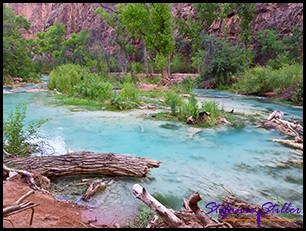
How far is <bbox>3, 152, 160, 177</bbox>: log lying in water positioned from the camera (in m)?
4.11

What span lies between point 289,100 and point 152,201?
42.3 ft

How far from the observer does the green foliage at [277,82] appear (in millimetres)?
13281

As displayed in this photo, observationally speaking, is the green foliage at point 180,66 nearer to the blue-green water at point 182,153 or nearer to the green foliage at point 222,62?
the green foliage at point 222,62

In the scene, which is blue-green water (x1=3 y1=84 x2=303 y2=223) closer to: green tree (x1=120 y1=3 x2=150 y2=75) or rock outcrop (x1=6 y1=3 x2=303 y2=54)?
green tree (x1=120 y1=3 x2=150 y2=75)

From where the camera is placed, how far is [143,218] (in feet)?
10.1

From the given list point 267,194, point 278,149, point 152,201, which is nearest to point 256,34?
point 278,149

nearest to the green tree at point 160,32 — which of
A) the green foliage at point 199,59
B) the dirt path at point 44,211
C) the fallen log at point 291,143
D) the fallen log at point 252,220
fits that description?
the green foliage at point 199,59

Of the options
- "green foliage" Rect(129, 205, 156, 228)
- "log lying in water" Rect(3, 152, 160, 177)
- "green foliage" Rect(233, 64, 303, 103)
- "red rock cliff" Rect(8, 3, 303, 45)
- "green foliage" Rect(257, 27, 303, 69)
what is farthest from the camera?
"red rock cliff" Rect(8, 3, 303, 45)

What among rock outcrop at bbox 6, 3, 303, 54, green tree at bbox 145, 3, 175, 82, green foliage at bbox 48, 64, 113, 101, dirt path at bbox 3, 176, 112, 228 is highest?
rock outcrop at bbox 6, 3, 303, 54

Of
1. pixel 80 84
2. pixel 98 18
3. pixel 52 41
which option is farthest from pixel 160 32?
pixel 98 18

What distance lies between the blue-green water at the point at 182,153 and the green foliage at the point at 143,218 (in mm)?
157

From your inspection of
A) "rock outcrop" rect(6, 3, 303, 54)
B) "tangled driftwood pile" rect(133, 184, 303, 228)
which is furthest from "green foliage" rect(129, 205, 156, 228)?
"rock outcrop" rect(6, 3, 303, 54)

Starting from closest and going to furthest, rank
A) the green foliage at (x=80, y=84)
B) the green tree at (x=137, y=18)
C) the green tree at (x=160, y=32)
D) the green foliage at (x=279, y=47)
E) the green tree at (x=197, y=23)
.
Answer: the green foliage at (x=80, y=84) < the green tree at (x=160, y=32) < the green tree at (x=137, y=18) < the green foliage at (x=279, y=47) < the green tree at (x=197, y=23)

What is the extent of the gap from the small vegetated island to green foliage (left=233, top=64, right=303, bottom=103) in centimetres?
5
